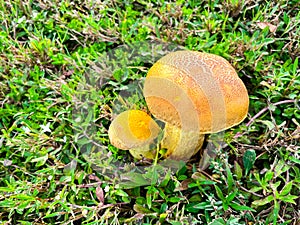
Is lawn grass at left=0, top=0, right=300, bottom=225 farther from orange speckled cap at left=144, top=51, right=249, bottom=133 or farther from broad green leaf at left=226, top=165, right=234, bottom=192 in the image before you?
orange speckled cap at left=144, top=51, right=249, bottom=133

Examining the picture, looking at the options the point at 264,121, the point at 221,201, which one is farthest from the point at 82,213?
the point at 264,121

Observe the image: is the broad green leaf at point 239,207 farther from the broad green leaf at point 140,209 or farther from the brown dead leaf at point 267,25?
the brown dead leaf at point 267,25

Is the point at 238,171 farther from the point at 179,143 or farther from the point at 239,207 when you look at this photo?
the point at 179,143

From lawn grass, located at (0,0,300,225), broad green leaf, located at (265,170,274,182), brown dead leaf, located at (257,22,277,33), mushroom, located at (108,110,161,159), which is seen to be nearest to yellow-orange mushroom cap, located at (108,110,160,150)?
mushroom, located at (108,110,161,159)

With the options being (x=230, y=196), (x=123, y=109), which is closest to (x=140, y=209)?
(x=230, y=196)

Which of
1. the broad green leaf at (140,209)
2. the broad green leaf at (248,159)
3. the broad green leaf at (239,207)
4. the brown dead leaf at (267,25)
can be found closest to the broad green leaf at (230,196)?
the broad green leaf at (239,207)
